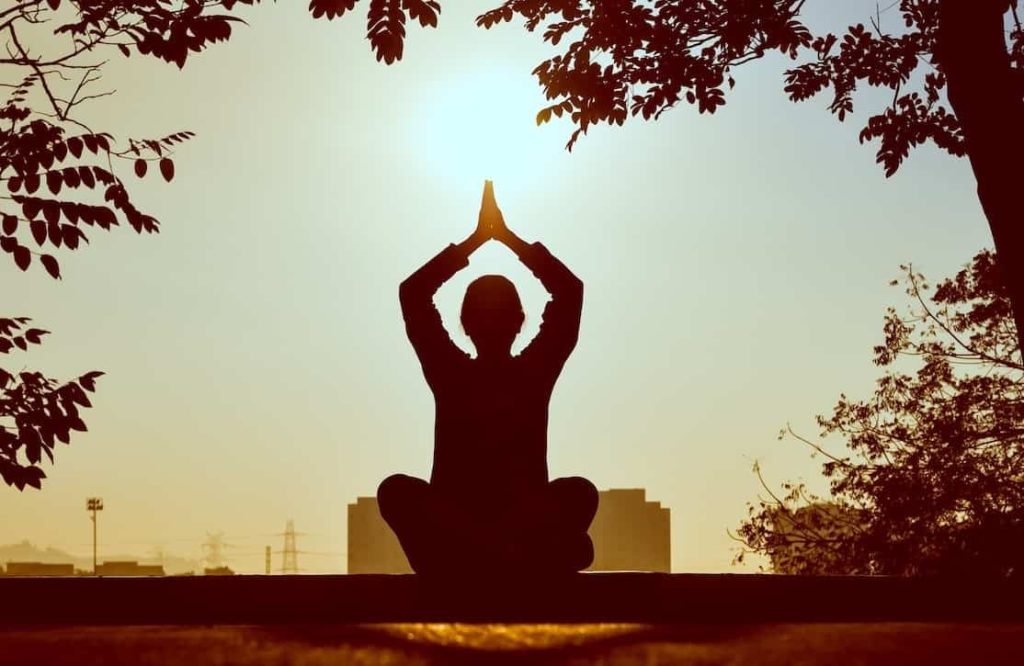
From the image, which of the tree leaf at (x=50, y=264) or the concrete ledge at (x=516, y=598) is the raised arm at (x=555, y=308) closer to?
the concrete ledge at (x=516, y=598)

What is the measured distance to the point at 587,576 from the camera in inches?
165

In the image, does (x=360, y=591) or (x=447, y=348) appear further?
(x=447, y=348)

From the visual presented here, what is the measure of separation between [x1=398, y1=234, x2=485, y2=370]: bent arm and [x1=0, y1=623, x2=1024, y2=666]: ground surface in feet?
9.79

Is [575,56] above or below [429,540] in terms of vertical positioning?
above

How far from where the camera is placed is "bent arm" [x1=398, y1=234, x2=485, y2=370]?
531cm

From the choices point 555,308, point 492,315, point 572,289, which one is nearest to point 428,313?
point 492,315

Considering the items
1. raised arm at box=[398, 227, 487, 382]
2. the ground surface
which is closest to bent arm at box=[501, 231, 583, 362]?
raised arm at box=[398, 227, 487, 382]

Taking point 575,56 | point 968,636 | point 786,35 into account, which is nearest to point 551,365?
point 968,636

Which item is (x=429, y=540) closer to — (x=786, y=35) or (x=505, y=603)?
(x=505, y=603)

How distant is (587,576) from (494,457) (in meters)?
1.07

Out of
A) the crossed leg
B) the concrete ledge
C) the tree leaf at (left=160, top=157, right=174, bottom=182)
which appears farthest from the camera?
the tree leaf at (left=160, top=157, right=174, bottom=182)

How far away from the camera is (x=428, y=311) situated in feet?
17.8

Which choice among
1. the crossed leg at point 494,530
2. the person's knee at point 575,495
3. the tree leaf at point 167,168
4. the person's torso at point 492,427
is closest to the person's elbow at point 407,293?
the person's torso at point 492,427

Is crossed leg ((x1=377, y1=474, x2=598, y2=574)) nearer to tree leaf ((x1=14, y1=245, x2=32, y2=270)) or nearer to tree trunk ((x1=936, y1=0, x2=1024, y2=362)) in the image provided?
tree leaf ((x1=14, y1=245, x2=32, y2=270))
